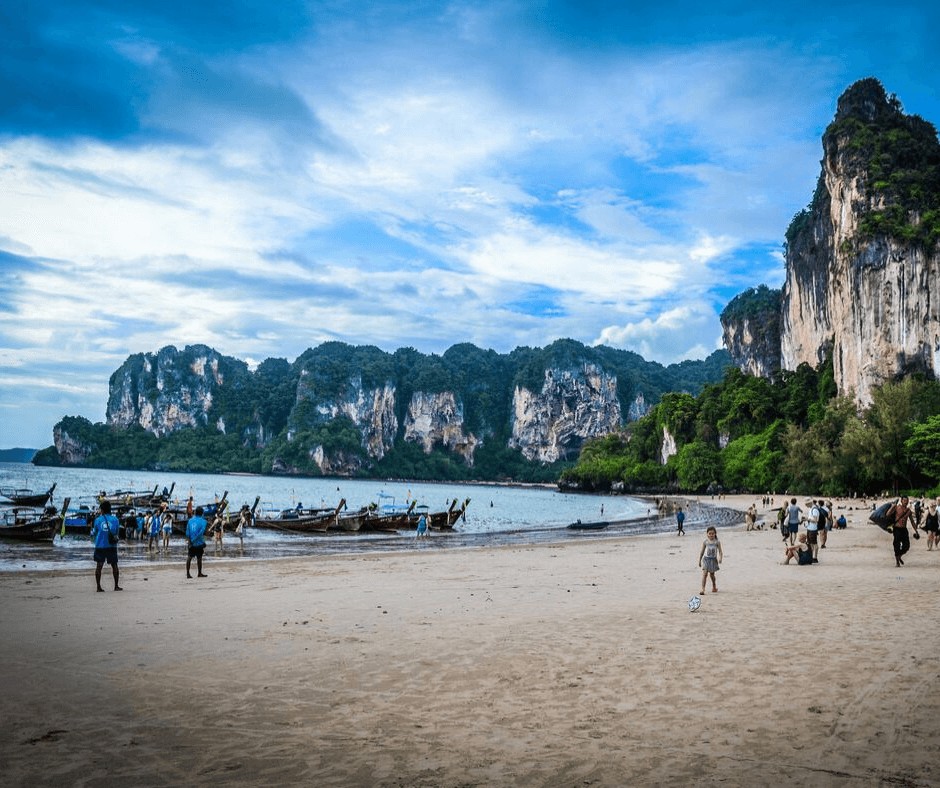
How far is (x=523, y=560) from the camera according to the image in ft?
74.3

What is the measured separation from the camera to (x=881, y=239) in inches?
2712

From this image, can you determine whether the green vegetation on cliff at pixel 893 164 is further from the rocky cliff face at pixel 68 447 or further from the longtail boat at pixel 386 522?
the rocky cliff face at pixel 68 447

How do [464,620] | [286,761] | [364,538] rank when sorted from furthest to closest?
[364,538]
[464,620]
[286,761]

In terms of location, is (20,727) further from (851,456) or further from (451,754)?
(851,456)

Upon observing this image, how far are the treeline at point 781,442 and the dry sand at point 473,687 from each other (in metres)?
49.1

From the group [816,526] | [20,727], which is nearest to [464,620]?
[20,727]

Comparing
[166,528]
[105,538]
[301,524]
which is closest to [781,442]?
[301,524]

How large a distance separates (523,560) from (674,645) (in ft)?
45.0

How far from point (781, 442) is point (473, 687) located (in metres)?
84.5

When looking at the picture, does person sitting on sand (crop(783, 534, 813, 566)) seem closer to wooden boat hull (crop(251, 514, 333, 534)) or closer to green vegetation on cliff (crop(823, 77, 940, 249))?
wooden boat hull (crop(251, 514, 333, 534))

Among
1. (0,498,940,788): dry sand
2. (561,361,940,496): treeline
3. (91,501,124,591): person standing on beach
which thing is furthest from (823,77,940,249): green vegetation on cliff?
(91,501,124,591): person standing on beach

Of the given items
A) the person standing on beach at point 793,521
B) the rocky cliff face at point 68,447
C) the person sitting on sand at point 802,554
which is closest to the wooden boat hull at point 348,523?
the person standing on beach at point 793,521

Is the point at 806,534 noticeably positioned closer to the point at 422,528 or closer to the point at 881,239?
the point at 422,528

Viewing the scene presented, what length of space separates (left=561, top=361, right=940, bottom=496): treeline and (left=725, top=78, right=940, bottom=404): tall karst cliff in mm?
4090
